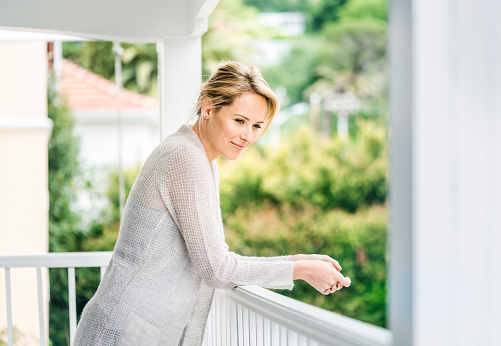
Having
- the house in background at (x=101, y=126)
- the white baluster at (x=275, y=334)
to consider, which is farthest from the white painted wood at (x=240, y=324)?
the house in background at (x=101, y=126)

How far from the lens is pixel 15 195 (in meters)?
10.2

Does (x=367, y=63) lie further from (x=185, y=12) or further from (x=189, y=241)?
(x=189, y=241)

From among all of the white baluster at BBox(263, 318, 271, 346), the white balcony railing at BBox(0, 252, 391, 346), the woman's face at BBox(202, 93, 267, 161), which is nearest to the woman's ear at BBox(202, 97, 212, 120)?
the woman's face at BBox(202, 93, 267, 161)

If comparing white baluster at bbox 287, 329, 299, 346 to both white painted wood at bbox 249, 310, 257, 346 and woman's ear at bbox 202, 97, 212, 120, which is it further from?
woman's ear at bbox 202, 97, 212, 120

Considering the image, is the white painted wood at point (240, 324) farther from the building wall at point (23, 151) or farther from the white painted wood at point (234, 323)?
the building wall at point (23, 151)

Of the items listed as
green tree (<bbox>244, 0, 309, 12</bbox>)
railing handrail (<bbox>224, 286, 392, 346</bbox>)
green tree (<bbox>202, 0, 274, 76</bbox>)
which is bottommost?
railing handrail (<bbox>224, 286, 392, 346</bbox>)

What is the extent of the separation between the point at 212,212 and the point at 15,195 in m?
9.29

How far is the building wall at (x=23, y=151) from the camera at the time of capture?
31.3 ft

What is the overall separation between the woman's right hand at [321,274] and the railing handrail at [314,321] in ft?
0.34

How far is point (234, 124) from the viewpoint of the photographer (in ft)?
6.15

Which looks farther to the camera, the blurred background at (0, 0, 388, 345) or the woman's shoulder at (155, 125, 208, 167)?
the blurred background at (0, 0, 388, 345)

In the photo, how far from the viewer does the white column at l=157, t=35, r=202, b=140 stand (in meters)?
2.89

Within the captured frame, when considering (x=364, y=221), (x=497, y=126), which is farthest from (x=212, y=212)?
(x=364, y=221)

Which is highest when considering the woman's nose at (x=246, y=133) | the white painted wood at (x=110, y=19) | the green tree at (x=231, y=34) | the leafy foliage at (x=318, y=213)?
the green tree at (x=231, y=34)
